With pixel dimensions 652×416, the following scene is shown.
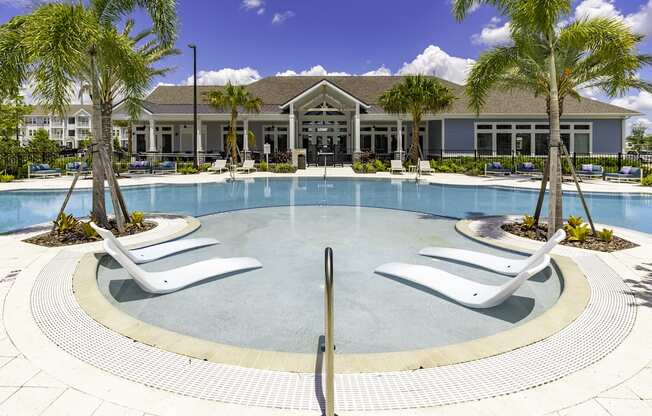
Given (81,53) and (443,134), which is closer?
(81,53)

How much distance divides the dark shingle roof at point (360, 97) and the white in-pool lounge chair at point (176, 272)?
2683cm

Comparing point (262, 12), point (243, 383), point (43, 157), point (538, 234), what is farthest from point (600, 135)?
point (43, 157)

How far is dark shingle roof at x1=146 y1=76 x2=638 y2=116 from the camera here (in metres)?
32.5

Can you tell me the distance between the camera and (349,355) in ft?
13.0

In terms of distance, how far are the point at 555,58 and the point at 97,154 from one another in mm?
10563

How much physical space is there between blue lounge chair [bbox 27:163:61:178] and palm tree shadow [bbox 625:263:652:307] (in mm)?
28401

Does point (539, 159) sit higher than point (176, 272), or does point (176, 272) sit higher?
point (539, 159)

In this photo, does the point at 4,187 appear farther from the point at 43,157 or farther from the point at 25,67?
the point at 25,67

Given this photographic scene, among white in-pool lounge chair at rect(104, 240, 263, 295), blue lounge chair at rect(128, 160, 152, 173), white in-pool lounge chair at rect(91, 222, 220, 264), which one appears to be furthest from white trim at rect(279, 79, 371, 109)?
white in-pool lounge chair at rect(104, 240, 263, 295)

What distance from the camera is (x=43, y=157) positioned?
93.0ft

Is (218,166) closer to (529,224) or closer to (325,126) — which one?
(325,126)

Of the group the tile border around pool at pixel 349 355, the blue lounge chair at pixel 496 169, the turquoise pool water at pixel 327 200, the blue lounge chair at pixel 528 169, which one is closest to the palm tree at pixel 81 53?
the turquoise pool water at pixel 327 200

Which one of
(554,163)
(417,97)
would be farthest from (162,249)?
(417,97)

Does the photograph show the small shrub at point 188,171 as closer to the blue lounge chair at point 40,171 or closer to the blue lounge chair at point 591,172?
the blue lounge chair at point 40,171
